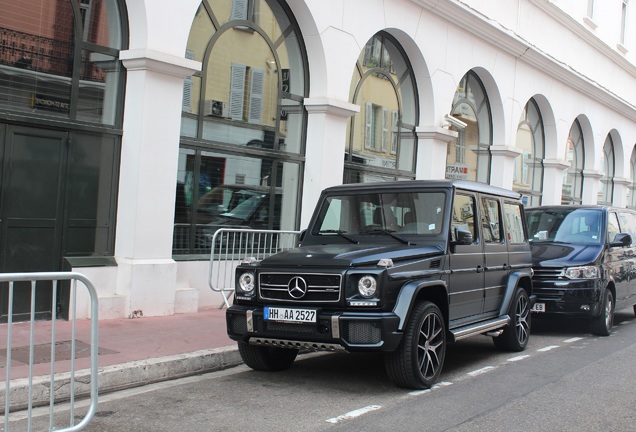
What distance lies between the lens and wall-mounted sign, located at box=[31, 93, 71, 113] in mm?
8992

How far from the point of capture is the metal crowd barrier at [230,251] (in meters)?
10.5

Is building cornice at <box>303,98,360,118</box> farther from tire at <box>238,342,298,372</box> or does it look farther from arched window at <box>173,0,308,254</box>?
tire at <box>238,342,298,372</box>

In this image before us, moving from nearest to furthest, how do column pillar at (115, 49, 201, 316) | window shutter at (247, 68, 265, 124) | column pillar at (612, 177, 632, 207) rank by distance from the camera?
column pillar at (115, 49, 201, 316), window shutter at (247, 68, 265, 124), column pillar at (612, 177, 632, 207)

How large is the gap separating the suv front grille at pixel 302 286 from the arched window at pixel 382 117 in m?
7.59

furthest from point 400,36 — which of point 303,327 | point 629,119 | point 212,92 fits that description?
point 629,119

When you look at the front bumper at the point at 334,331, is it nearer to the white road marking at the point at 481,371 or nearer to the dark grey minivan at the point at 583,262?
the white road marking at the point at 481,371

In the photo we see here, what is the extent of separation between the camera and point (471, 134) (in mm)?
19234

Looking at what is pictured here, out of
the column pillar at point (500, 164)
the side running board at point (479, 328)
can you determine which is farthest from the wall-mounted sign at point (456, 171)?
the side running board at point (479, 328)

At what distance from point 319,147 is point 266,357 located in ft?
20.4

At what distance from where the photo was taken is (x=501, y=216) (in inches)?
352

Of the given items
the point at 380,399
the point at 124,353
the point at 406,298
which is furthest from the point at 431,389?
the point at 124,353

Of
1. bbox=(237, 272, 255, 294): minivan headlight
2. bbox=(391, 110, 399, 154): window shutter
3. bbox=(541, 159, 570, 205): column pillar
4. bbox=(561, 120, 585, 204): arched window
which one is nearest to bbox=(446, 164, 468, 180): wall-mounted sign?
bbox=(391, 110, 399, 154): window shutter

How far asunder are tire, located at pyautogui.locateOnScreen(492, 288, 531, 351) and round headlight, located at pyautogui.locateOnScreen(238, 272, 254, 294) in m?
3.49

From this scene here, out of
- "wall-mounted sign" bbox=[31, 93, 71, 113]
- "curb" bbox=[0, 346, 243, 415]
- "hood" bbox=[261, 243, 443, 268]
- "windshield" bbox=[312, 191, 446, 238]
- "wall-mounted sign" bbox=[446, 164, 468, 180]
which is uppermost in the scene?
"wall-mounted sign" bbox=[446, 164, 468, 180]
